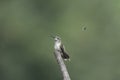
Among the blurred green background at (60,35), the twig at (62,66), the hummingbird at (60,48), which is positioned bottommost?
the twig at (62,66)

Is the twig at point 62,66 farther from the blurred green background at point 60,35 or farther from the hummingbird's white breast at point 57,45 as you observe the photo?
the blurred green background at point 60,35

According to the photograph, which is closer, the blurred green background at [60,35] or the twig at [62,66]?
the twig at [62,66]

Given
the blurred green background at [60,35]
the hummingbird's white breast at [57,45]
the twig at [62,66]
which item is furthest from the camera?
the blurred green background at [60,35]

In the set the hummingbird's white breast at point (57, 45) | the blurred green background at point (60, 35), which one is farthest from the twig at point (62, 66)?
the blurred green background at point (60, 35)

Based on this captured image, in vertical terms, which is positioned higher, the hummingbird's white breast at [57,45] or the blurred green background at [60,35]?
the blurred green background at [60,35]

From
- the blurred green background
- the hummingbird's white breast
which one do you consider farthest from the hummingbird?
the blurred green background

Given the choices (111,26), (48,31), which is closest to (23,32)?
(48,31)

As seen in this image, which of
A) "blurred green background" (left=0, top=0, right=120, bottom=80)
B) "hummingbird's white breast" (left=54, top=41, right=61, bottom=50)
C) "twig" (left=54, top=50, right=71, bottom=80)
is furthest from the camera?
"blurred green background" (left=0, top=0, right=120, bottom=80)

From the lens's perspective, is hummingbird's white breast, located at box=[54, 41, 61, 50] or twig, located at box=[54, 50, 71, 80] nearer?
twig, located at box=[54, 50, 71, 80]

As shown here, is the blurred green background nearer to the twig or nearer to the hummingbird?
the hummingbird

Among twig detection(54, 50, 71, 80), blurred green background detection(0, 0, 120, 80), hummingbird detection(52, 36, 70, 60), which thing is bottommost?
twig detection(54, 50, 71, 80)
